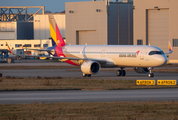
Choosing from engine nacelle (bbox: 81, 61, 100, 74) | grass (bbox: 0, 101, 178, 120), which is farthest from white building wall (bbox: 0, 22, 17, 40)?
grass (bbox: 0, 101, 178, 120)

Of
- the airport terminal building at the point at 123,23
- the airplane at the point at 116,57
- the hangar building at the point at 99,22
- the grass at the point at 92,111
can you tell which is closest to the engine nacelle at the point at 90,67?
the airplane at the point at 116,57

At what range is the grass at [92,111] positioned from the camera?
1369cm

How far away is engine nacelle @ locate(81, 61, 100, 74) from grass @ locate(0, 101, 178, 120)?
20.8 metres

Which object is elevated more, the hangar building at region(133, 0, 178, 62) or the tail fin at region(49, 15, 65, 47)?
the hangar building at region(133, 0, 178, 62)

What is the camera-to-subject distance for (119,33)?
95812 mm

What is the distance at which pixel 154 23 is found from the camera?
8494 centimetres

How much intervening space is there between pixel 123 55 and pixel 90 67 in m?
4.36

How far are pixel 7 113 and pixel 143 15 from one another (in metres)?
73.1

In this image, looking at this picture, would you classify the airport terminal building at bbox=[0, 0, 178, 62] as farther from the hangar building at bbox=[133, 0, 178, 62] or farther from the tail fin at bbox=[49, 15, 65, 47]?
the tail fin at bbox=[49, 15, 65, 47]

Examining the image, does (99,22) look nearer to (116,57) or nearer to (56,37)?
(56,37)

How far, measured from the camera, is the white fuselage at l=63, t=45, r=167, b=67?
123ft

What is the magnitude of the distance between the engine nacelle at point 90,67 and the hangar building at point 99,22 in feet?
175

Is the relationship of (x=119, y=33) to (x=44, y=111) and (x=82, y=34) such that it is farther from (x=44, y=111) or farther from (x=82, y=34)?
(x=44, y=111)

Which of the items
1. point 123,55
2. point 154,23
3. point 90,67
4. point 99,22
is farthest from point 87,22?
point 90,67
